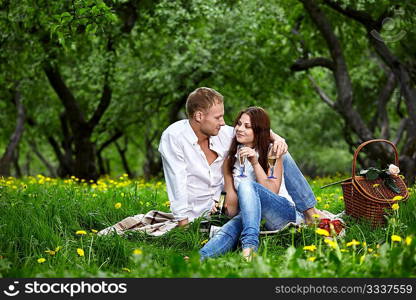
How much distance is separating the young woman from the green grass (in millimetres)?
167

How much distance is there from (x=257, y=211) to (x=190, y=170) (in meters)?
0.90

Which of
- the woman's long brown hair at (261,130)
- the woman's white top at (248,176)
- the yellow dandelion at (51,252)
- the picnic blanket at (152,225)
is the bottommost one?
the picnic blanket at (152,225)

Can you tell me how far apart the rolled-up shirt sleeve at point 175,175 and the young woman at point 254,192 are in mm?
383

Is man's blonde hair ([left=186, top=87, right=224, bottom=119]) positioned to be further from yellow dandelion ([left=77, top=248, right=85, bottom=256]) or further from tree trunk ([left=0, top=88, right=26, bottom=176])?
tree trunk ([left=0, top=88, right=26, bottom=176])

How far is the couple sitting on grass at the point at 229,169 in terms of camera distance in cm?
483

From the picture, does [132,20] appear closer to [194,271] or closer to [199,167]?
[199,167]

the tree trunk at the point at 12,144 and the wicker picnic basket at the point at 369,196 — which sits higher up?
the tree trunk at the point at 12,144

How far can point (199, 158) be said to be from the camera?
516 centimetres

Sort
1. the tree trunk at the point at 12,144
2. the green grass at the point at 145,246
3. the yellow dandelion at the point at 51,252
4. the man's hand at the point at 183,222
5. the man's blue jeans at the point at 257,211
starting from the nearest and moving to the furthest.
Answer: the green grass at the point at 145,246
the yellow dandelion at the point at 51,252
the man's blue jeans at the point at 257,211
the man's hand at the point at 183,222
the tree trunk at the point at 12,144

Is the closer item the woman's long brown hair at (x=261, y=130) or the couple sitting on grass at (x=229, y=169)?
the couple sitting on grass at (x=229, y=169)

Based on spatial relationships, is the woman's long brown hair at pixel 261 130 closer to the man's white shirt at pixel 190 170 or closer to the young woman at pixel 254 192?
the young woman at pixel 254 192

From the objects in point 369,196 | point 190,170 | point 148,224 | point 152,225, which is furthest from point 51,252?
point 369,196

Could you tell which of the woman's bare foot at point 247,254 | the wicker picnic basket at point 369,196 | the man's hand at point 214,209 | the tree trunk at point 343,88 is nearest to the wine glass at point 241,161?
the man's hand at point 214,209

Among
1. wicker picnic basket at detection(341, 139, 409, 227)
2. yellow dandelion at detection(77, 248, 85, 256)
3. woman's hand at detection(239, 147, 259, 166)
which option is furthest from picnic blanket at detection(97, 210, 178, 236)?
wicker picnic basket at detection(341, 139, 409, 227)
